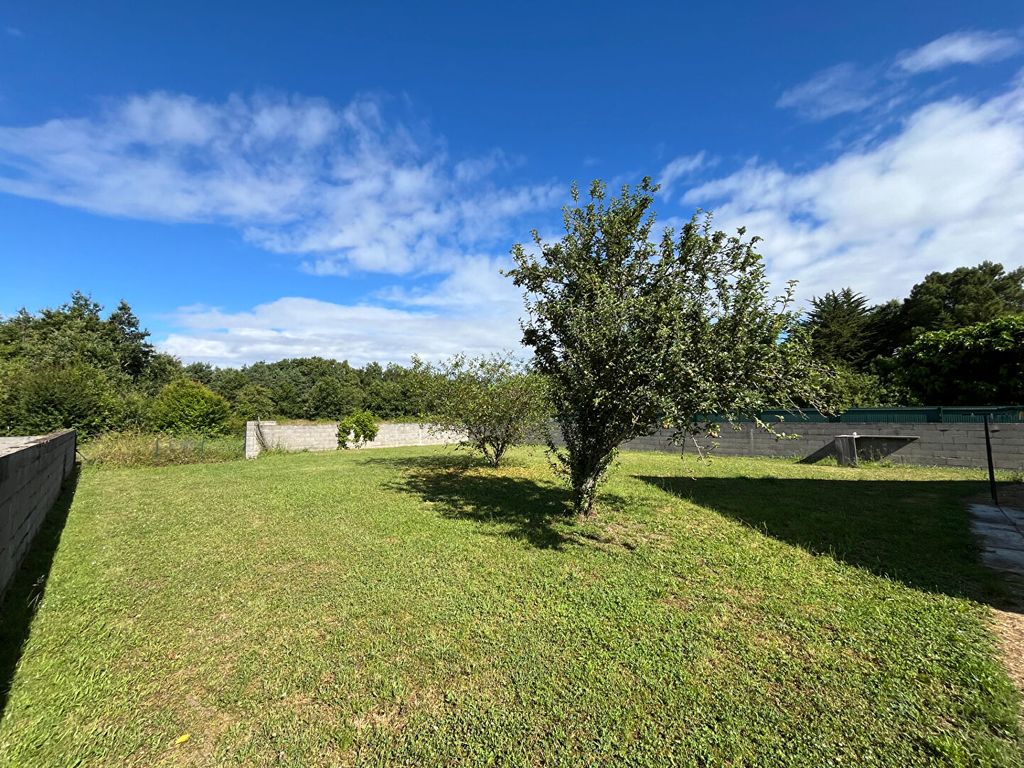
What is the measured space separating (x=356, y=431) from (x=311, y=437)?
1918mm

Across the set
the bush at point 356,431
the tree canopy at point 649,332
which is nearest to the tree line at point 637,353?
the tree canopy at point 649,332

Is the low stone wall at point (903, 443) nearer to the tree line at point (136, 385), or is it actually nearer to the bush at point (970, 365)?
the bush at point (970, 365)

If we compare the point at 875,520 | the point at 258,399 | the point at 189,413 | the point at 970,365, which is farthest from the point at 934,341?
the point at 258,399

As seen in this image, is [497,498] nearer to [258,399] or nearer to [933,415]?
[933,415]

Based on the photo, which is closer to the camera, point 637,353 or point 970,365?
point 637,353

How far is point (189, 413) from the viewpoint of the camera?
1836 centimetres

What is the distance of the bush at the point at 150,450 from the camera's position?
1277cm

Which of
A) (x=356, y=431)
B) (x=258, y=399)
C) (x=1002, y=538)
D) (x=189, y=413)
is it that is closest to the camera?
(x=1002, y=538)

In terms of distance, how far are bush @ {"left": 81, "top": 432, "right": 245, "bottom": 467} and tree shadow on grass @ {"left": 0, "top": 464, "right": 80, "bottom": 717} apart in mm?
7881

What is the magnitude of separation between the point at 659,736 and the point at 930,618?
103 inches

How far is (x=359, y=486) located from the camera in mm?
9258

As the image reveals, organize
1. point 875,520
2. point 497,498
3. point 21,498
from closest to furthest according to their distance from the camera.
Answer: point 21,498, point 875,520, point 497,498

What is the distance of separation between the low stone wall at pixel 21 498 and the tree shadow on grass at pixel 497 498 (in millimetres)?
4510

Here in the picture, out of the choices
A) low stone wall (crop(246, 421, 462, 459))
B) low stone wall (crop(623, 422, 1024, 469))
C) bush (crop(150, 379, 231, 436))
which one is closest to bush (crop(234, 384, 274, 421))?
bush (crop(150, 379, 231, 436))
